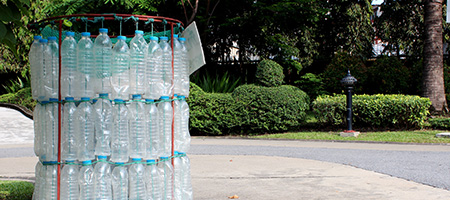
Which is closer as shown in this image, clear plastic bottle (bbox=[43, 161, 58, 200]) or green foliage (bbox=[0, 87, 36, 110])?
clear plastic bottle (bbox=[43, 161, 58, 200])

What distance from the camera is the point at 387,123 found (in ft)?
49.0

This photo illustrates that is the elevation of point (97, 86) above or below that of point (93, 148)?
above

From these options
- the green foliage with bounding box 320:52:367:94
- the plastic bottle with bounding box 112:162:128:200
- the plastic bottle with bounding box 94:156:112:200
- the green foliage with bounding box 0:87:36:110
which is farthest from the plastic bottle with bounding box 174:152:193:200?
the green foliage with bounding box 0:87:36:110

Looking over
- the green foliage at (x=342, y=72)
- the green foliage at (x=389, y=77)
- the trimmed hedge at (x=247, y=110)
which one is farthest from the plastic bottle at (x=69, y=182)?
the green foliage at (x=389, y=77)

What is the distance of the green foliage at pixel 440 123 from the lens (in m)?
14.8

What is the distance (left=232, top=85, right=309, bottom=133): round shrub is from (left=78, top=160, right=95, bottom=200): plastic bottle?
9.96 m

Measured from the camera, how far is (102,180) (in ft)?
14.6

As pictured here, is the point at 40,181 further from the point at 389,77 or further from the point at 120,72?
the point at 389,77

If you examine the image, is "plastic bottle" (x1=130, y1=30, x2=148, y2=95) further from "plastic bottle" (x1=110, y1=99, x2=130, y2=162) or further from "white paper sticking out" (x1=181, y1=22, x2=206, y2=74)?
"white paper sticking out" (x1=181, y1=22, x2=206, y2=74)

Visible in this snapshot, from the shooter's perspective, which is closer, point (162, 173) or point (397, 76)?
point (162, 173)

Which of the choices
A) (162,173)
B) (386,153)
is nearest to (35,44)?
(162,173)

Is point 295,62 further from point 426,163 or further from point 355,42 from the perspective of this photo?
point 426,163

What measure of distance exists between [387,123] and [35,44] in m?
12.6

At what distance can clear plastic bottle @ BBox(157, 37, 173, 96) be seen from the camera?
15.7ft
